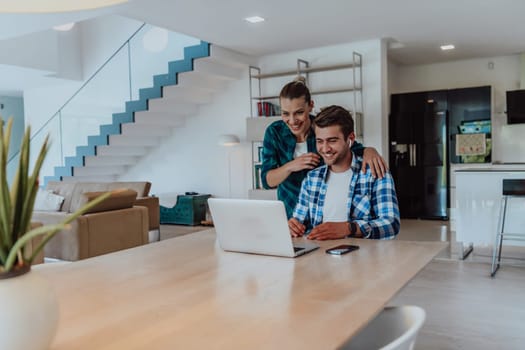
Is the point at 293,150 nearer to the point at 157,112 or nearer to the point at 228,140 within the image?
the point at 228,140

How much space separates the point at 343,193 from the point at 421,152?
622 centimetres

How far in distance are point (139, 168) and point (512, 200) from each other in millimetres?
6576

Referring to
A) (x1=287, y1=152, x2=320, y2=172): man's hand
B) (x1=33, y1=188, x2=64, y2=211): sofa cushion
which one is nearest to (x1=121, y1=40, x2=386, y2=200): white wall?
(x1=33, y1=188, x2=64, y2=211): sofa cushion

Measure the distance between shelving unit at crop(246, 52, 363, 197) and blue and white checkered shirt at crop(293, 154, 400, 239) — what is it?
4774 mm

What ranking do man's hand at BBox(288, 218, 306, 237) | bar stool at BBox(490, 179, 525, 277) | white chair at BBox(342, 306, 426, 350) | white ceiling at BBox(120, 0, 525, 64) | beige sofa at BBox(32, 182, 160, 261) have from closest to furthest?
white chair at BBox(342, 306, 426, 350) < man's hand at BBox(288, 218, 306, 237) < bar stool at BBox(490, 179, 525, 277) < beige sofa at BBox(32, 182, 160, 261) < white ceiling at BBox(120, 0, 525, 64)

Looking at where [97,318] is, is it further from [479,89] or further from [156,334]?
[479,89]

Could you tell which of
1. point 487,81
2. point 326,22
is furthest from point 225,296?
point 487,81

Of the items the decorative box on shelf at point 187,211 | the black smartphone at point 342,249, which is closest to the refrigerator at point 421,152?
the decorative box on shelf at point 187,211

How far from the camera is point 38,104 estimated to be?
34.0 feet

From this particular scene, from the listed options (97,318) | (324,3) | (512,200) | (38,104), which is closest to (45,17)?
(324,3)

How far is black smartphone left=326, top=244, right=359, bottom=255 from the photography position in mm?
1833

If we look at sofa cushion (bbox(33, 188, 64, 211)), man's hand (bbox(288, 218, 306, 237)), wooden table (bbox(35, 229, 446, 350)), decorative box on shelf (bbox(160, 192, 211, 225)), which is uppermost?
man's hand (bbox(288, 218, 306, 237))

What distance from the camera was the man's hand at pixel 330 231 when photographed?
6.89 ft

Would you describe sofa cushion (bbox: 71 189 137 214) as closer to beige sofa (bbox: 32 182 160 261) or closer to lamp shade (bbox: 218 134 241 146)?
beige sofa (bbox: 32 182 160 261)
